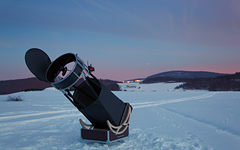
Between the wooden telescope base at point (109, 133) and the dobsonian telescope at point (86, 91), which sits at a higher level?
the dobsonian telescope at point (86, 91)

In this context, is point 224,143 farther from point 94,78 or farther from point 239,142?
point 94,78

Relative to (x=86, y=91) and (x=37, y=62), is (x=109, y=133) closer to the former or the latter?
(x=86, y=91)

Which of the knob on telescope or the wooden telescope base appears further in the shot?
the wooden telescope base

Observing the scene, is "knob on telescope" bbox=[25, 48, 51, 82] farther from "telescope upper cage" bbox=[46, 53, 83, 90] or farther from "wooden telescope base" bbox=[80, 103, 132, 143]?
"wooden telescope base" bbox=[80, 103, 132, 143]

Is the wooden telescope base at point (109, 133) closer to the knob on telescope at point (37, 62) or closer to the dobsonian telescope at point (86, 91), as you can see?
the dobsonian telescope at point (86, 91)

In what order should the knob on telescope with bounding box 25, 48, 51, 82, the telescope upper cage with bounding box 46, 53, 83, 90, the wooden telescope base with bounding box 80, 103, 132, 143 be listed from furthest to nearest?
the wooden telescope base with bounding box 80, 103, 132, 143, the knob on telescope with bounding box 25, 48, 51, 82, the telescope upper cage with bounding box 46, 53, 83, 90

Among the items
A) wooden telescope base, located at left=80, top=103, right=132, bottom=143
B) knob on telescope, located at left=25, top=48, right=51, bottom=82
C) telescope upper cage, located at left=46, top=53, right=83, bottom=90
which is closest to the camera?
telescope upper cage, located at left=46, top=53, right=83, bottom=90

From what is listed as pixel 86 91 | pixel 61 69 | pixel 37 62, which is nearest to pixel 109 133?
pixel 86 91

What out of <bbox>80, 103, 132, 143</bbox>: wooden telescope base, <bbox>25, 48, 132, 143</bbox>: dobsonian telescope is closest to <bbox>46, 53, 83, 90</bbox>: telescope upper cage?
<bbox>25, 48, 132, 143</bbox>: dobsonian telescope

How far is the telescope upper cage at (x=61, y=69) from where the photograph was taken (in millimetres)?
4233

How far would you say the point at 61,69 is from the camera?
4594 millimetres

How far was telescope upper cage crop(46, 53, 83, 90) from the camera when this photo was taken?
423cm

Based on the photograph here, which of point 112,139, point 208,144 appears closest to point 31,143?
point 112,139

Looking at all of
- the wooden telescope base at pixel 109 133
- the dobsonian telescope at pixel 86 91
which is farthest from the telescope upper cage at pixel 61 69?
the wooden telescope base at pixel 109 133
